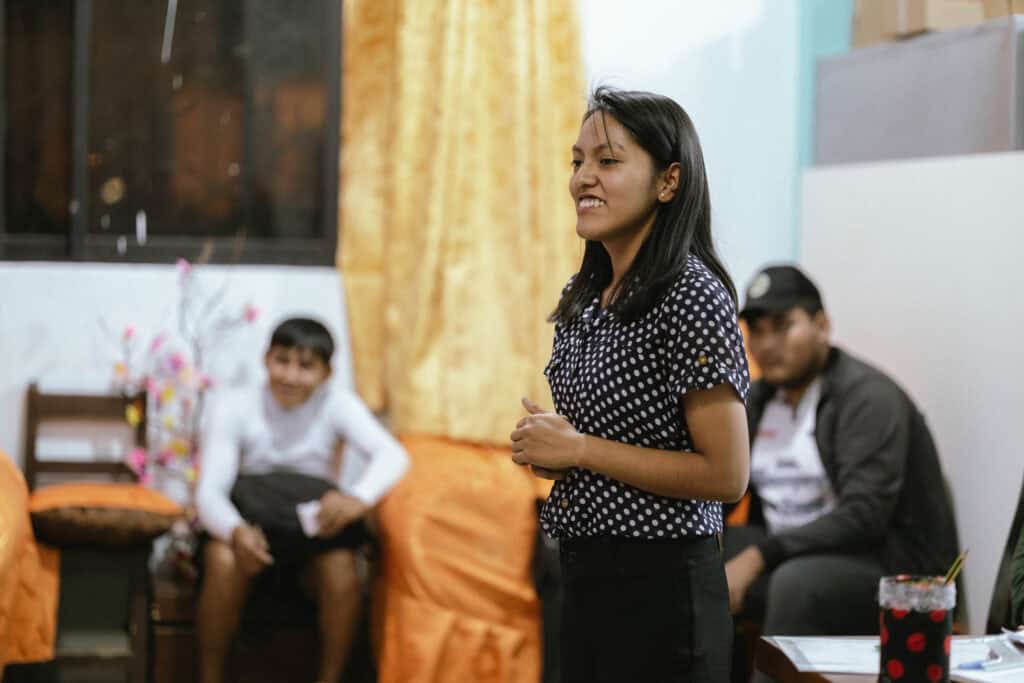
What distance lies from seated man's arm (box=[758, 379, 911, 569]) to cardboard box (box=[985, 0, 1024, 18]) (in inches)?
35.6

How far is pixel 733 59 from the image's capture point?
388cm

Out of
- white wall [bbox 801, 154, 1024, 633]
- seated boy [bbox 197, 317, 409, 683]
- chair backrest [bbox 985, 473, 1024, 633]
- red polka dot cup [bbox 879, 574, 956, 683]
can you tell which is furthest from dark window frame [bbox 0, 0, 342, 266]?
red polka dot cup [bbox 879, 574, 956, 683]

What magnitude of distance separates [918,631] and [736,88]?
8.99 feet

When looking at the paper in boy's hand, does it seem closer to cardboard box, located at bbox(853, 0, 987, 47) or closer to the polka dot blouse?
the polka dot blouse

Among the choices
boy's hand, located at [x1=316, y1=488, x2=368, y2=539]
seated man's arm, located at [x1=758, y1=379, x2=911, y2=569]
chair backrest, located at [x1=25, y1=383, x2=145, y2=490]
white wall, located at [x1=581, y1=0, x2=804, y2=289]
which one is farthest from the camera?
white wall, located at [x1=581, y1=0, x2=804, y2=289]

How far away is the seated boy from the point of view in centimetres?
309

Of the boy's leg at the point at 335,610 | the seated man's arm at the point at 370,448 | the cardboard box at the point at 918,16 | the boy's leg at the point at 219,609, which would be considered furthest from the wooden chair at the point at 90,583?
the cardboard box at the point at 918,16

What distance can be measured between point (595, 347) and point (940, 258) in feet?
5.77

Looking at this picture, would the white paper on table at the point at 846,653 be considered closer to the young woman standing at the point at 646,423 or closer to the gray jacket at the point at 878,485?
the young woman standing at the point at 646,423

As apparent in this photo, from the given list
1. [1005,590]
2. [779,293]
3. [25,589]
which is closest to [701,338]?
[1005,590]

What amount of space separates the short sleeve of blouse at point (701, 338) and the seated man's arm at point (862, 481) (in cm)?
147

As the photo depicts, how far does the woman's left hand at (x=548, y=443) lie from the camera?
1.53 meters

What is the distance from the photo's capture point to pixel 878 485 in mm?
2922

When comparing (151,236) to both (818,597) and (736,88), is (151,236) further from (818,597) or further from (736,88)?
(818,597)
